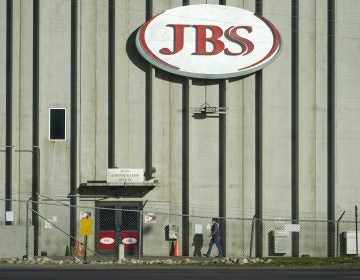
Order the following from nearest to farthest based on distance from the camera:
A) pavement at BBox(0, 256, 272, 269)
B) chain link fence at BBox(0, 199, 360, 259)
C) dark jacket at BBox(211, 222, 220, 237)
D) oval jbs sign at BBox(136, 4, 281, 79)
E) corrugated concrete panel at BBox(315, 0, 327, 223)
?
pavement at BBox(0, 256, 272, 269) < dark jacket at BBox(211, 222, 220, 237) < chain link fence at BBox(0, 199, 360, 259) < oval jbs sign at BBox(136, 4, 281, 79) < corrugated concrete panel at BBox(315, 0, 327, 223)

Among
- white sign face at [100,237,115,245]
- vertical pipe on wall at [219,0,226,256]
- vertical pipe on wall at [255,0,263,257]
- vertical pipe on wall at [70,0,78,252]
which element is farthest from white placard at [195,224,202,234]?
vertical pipe on wall at [70,0,78,252]

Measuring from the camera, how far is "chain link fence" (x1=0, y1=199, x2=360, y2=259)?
4072 centimetres

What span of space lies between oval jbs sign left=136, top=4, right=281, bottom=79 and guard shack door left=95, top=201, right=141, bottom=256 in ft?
21.0

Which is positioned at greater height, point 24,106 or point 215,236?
point 24,106

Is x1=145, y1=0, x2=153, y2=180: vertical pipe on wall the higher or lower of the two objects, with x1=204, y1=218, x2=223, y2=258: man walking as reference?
higher

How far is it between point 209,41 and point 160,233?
837 centimetres

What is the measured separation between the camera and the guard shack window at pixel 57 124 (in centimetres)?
4116

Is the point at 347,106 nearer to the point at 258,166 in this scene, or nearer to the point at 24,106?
the point at 258,166

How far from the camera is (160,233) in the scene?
41406mm

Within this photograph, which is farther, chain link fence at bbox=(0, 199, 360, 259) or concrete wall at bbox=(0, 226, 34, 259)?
chain link fence at bbox=(0, 199, 360, 259)

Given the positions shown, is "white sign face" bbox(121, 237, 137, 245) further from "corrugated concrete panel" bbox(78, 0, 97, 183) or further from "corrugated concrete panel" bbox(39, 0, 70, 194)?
"corrugated concrete panel" bbox(39, 0, 70, 194)

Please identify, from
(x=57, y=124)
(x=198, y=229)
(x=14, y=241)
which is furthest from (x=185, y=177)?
(x=14, y=241)

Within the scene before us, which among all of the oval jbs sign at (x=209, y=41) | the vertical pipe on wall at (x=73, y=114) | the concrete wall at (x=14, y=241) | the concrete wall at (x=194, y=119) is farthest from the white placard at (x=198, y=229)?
the concrete wall at (x=14, y=241)

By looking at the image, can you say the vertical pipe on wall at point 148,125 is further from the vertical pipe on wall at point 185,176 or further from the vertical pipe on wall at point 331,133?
the vertical pipe on wall at point 331,133
